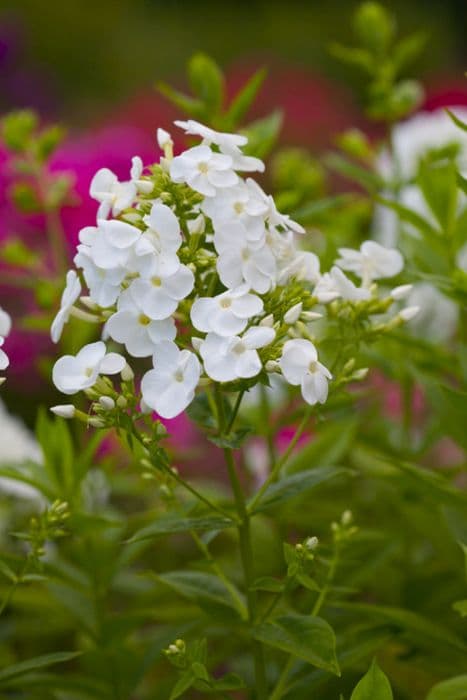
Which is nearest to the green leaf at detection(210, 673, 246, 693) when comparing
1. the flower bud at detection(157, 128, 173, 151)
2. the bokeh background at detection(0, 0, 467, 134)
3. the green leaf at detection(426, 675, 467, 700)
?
the green leaf at detection(426, 675, 467, 700)

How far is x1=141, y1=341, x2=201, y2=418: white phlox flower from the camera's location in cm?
64

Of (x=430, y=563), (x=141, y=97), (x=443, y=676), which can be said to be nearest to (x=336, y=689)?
(x=443, y=676)

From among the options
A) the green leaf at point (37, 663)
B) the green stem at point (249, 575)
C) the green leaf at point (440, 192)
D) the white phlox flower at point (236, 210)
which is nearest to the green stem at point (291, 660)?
the green stem at point (249, 575)

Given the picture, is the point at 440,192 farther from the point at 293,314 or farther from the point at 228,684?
the point at 228,684

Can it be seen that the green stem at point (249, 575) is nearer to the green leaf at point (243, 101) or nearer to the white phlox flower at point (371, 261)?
the white phlox flower at point (371, 261)

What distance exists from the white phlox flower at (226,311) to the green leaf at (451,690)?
281 millimetres

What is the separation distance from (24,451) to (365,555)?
0.37m

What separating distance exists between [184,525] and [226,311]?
0.51 ft

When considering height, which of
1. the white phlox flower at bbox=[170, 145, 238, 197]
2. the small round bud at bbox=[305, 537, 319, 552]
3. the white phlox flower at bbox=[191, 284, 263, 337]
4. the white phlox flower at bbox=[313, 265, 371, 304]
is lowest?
the small round bud at bbox=[305, 537, 319, 552]

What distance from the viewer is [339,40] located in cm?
473

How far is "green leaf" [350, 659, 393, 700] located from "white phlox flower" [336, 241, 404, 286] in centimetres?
28

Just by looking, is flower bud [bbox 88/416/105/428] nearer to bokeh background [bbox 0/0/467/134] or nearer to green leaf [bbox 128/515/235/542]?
green leaf [bbox 128/515/235/542]

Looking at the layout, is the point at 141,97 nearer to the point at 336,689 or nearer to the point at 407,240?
the point at 407,240

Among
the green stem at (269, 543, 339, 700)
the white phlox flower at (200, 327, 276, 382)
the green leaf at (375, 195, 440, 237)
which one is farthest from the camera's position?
the green leaf at (375, 195, 440, 237)
